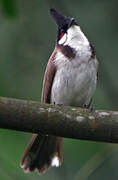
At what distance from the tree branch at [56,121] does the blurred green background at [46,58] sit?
188cm

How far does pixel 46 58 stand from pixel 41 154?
2.14 meters

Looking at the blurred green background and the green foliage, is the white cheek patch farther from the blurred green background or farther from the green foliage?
the blurred green background

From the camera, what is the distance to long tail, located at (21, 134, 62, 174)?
16.4 ft

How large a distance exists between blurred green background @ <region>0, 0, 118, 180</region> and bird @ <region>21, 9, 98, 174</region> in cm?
53

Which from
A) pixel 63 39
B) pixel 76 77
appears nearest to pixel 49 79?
pixel 76 77

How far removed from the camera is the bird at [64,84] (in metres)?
4.96

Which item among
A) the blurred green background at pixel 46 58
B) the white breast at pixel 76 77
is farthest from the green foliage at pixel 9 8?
the blurred green background at pixel 46 58

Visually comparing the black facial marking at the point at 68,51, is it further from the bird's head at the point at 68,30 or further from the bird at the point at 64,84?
the bird's head at the point at 68,30

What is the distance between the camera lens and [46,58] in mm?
6922

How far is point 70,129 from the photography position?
3584 millimetres

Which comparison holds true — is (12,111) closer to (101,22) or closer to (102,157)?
(102,157)

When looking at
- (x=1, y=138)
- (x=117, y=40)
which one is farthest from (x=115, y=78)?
(x=1, y=138)

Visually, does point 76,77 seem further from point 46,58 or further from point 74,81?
point 46,58

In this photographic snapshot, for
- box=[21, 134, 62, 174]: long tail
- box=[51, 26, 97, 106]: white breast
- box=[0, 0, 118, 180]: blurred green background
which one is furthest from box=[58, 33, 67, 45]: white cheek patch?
box=[21, 134, 62, 174]: long tail
